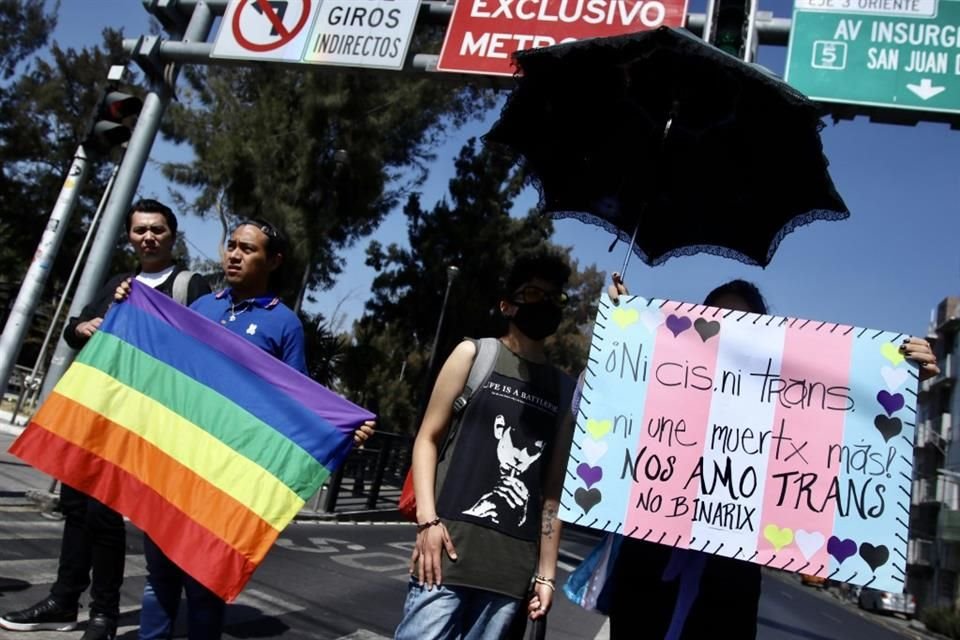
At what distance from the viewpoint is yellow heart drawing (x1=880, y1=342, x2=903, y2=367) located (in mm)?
2553

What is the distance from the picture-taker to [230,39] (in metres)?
8.37

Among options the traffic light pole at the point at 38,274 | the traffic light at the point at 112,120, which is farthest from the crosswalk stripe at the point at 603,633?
the traffic light at the point at 112,120

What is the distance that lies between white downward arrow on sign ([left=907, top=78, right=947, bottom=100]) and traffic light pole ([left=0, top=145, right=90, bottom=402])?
719cm

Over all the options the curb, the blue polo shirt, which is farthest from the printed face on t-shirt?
the curb

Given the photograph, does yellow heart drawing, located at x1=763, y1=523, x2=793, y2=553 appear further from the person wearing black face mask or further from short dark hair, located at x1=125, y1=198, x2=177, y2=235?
short dark hair, located at x1=125, y1=198, x2=177, y2=235

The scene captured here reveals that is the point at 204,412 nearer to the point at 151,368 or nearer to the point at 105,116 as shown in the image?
the point at 151,368

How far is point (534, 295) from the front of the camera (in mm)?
2721

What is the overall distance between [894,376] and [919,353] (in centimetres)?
10

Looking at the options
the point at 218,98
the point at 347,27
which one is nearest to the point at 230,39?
the point at 347,27

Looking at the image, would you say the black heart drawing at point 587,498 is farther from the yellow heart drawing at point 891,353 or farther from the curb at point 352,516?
the curb at point 352,516

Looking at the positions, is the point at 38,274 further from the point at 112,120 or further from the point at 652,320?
the point at 652,320

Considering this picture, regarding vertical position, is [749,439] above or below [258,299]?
below

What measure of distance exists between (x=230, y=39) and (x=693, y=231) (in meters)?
6.32

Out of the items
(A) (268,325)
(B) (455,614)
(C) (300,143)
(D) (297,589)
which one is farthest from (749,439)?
(C) (300,143)
